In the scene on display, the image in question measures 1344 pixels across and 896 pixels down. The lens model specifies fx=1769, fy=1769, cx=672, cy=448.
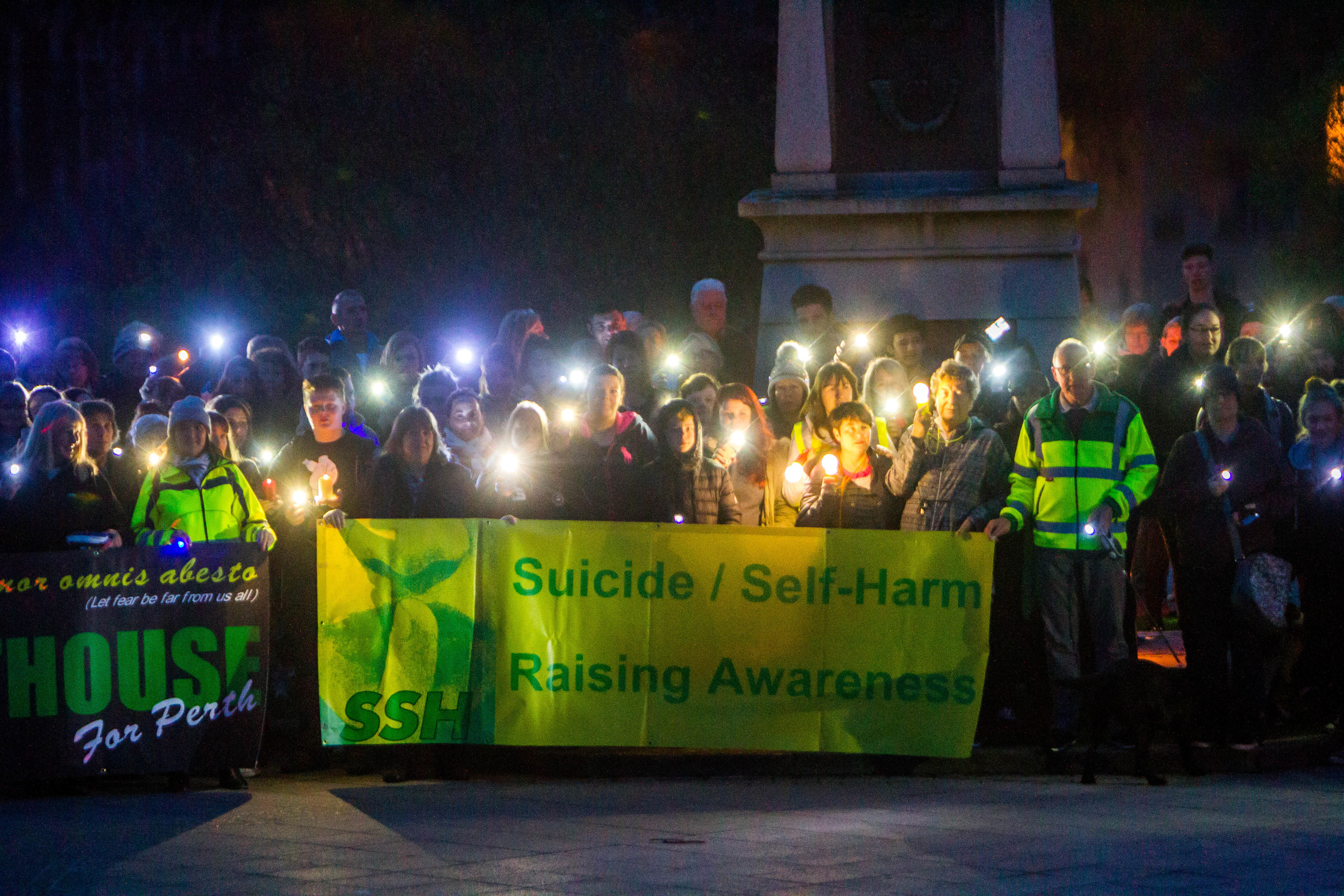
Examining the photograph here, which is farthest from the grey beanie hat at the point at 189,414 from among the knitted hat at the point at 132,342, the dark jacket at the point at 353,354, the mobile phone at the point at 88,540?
the knitted hat at the point at 132,342

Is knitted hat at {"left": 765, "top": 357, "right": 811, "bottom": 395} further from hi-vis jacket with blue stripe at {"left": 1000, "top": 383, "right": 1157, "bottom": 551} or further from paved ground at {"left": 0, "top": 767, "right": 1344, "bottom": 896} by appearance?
paved ground at {"left": 0, "top": 767, "right": 1344, "bottom": 896}

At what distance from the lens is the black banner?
8711 mm

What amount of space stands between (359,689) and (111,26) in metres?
17.4

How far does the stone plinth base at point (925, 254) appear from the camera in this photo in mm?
14359

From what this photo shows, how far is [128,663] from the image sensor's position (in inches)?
A: 347

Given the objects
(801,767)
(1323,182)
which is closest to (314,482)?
(801,767)

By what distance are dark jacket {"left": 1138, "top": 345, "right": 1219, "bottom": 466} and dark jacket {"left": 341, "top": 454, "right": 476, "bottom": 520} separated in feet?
15.3

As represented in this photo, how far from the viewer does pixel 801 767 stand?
30.6ft

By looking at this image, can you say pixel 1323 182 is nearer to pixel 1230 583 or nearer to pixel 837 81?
pixel 837 81

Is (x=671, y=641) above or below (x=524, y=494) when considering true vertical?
below

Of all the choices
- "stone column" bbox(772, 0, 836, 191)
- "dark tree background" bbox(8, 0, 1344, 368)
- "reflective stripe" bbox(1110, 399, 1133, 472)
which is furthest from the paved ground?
"dark tree background" bbox(8, 0, 1344, 368)

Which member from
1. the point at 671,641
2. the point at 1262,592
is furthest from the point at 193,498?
the point at 1262,592

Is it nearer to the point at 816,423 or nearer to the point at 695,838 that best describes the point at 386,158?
the point at 816,423

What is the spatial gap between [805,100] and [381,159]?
10.3 m
